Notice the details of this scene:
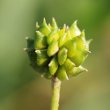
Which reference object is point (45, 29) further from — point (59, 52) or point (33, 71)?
point (33, 71)

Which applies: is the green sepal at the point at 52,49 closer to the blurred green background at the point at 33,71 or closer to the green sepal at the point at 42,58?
the green sepal at the point at 42,58

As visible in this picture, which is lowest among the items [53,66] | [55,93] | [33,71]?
[55,93]

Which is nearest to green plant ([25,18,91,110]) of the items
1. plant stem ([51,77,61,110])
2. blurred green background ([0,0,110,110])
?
plant stem ([51,77,61,110])

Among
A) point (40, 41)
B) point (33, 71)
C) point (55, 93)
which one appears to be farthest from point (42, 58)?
point (33, 71)

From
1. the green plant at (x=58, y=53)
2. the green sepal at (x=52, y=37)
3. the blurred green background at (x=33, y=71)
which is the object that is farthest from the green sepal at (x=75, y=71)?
the blurred green background at (x=33, y=71)

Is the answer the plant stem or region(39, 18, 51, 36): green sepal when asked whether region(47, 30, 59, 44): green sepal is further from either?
the plant stem

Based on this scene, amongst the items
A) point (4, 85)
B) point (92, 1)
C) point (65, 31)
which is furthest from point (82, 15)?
point (65, 31)

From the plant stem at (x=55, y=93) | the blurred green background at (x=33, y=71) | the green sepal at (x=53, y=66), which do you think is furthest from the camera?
the blurred green background at (x=33, y=71)
